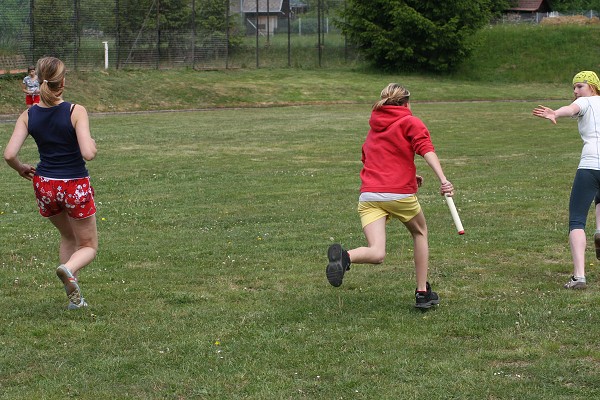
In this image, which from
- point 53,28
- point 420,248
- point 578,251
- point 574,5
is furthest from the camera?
point 574,5

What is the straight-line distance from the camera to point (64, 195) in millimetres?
6805

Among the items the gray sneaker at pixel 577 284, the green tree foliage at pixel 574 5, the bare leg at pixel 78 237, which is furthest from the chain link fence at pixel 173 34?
the green tree foliage at pixel 574 5

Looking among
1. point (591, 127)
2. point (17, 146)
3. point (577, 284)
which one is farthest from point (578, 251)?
point (17, 146)

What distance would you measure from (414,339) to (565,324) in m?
1.18

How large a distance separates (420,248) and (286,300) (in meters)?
1.20

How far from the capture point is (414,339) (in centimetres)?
624

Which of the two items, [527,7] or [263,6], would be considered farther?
[527,7]

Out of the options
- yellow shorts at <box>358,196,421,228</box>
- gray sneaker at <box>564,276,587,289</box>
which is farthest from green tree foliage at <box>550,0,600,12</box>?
yellow shorts at <box>358,196,421,228</box>

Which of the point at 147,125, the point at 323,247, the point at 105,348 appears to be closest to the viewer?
the point at 105,348

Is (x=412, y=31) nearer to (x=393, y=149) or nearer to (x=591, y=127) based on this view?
(x=591, y=127)

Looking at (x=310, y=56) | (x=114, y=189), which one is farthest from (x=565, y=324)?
(x=310, y=56)

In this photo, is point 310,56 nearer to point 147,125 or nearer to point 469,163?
point 147,125

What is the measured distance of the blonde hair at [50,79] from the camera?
665 centimetres

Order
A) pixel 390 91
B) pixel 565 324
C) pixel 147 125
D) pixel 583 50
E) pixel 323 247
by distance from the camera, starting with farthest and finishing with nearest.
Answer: pixel 583 50
pixel 147 125
pixel 323 247
pixel 390 91
pixel 565 324
